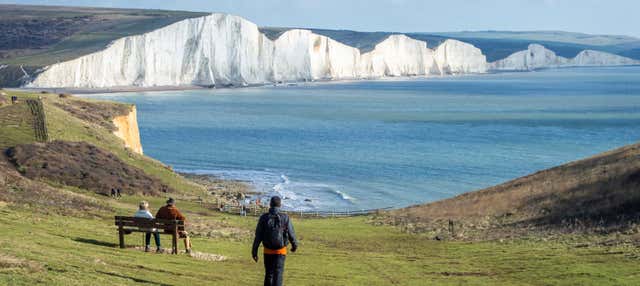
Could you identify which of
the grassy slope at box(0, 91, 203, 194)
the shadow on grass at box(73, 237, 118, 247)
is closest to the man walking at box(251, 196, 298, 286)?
the shadow on grass at box(73, 237, 118, 247)

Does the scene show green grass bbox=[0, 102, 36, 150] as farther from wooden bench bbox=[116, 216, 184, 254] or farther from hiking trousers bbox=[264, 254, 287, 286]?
hiking trousers bbox=[264, 254, 287, 286]

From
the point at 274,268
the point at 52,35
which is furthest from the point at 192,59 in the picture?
the point at 274,268

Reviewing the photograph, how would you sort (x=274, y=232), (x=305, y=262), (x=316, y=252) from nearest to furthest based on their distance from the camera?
(x=274, y=232)
(x=305, y=262)
(x=316, y=252)

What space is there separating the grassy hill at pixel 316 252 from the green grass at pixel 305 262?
0.9 inches

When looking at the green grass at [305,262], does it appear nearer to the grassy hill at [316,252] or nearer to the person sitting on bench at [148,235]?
the grassy hill at [316,252]

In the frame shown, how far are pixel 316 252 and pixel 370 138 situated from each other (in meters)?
63.7

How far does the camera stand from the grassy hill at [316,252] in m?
15.1

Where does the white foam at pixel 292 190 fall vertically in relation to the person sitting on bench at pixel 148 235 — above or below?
below

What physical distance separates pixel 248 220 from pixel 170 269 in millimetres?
15617

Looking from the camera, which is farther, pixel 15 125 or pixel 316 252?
pixel 15 125

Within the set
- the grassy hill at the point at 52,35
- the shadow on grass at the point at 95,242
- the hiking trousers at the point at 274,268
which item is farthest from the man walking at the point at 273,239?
the grassy hill at the point at 52,35

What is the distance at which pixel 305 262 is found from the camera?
61.6 feet

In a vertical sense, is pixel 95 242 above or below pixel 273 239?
below

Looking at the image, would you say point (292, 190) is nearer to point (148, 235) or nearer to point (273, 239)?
point (148, 235)
